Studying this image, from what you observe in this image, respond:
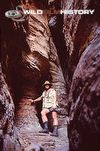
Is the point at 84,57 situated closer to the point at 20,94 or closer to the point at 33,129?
the point at 33,129

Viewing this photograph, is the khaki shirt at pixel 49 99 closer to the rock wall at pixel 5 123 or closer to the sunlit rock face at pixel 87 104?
the rock wall at pixel 5 123

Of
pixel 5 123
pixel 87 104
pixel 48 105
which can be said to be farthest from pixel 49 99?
pixel 87 104

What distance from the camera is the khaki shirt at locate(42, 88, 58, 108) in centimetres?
848

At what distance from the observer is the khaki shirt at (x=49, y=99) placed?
8484 millimetres

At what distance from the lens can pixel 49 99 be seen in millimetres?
8570

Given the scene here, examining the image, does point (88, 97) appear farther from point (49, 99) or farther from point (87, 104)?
point (49, 99)

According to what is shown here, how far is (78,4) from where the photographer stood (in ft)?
21.1

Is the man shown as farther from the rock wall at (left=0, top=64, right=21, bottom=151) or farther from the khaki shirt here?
the rock wall at (left=0, top=64, right=21, bottom=151)

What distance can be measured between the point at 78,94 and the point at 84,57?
1.92ft

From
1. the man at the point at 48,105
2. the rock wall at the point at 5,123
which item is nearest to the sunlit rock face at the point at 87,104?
the rock wall at the point at 5,123

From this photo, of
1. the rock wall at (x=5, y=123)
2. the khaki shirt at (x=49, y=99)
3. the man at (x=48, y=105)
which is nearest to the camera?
the rock wall at (x=5, y=123)

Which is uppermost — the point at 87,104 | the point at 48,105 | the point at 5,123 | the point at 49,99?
the point at 49,99

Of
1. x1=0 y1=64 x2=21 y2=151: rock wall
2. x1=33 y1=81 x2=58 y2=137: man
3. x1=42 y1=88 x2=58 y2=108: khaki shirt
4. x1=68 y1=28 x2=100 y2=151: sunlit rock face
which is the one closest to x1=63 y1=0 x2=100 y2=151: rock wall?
x1=68 y1=28 x2=100 y2=151: sunlit rock face

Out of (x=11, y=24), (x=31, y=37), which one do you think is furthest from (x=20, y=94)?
(x=11, y=24)
